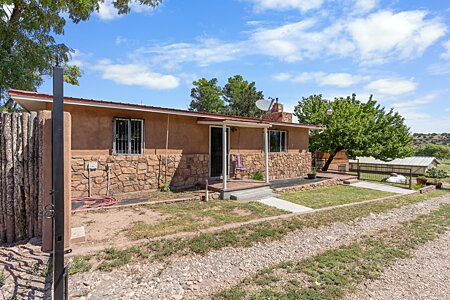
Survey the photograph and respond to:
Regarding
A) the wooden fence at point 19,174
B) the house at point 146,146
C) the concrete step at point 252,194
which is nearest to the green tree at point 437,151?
the concrete step at point 252,194

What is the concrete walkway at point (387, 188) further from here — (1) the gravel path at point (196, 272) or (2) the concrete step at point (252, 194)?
(1) the gravel path at point (196, 272)

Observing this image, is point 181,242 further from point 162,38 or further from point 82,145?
point 162,38

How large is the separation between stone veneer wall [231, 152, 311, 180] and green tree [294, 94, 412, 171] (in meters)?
4.47

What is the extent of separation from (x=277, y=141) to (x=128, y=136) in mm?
7582

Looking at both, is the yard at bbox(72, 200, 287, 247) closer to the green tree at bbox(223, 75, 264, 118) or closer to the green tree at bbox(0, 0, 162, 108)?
the green tree at bbox(0, 0, 162, 108)

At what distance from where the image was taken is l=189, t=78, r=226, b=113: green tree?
33156 millimetres

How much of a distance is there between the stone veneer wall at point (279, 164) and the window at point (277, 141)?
33cm

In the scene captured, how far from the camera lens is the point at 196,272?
3.54 meters

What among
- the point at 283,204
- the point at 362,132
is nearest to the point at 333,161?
the point at 362,132

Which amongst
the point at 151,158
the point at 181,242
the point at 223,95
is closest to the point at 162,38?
the point at 151,158

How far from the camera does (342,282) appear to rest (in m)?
3.40

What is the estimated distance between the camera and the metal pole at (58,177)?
2295mm

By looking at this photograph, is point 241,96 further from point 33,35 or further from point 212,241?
point 212,241

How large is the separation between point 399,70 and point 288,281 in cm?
1218
